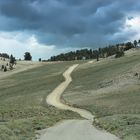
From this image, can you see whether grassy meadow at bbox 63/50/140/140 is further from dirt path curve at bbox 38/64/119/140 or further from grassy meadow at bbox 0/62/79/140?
grassy meadow at bbox 0/62/79/140

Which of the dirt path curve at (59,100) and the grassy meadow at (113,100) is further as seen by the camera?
the dirt path curve at (59,100)

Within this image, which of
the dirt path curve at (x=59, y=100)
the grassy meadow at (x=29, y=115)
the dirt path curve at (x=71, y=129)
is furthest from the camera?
the dirt path curve at (x=59, y=100)

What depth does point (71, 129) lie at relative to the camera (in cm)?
3506

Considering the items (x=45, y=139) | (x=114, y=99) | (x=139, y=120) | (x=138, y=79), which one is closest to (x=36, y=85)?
(x=138, y=79)

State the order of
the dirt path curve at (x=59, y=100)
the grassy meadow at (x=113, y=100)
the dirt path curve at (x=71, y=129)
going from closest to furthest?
1. the dirt path curve at (x=71, y=129)
2. the grassy meadow at (x=113, y=100)
3. the dirt path curve at (x=59, y=100)

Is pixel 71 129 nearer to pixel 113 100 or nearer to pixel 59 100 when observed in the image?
pixel 113 100

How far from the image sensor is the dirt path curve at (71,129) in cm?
2916

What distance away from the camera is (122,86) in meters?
88.0

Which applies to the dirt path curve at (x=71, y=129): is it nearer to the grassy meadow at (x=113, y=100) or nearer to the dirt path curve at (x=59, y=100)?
the dirt path curve at (x=59, y=100)

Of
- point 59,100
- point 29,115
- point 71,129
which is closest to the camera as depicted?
point 71,129

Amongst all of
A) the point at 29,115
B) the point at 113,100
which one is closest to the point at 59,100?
the point at 113,100

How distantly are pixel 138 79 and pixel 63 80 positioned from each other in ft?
109

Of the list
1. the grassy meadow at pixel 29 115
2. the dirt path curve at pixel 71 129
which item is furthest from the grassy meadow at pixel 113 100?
the grassy meadow at pixel 29 115

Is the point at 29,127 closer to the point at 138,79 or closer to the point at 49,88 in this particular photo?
the point at 138,79
